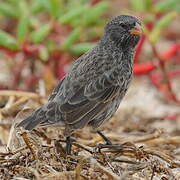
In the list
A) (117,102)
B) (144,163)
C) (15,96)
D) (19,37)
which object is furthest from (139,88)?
(144,163)

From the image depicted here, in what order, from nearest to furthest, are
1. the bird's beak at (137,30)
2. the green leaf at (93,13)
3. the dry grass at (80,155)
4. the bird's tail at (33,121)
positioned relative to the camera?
the dry grass at (80,155) → the bird's tail at (33,121) → the bird's beak at (137,30) → the green leaf at (93,13)

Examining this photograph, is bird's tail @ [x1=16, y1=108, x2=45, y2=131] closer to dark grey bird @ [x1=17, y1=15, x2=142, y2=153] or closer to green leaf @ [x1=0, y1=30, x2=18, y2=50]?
dark grey bird @ [x1=17, y1=15, x2=142, y2=153]

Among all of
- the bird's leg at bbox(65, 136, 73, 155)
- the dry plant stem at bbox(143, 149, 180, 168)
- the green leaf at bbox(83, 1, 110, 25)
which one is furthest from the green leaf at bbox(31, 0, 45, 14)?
the dry plant stem at bbox(143, 149, 180, 168)

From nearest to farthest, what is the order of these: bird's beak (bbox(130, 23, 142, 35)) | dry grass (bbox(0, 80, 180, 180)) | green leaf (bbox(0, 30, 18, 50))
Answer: dry grass (bbox(0, 80, 180, 180)) → bird's beak (bbox(130, 23, 142, 35)) → green leaf (bbox(0, 30, 18, 50))

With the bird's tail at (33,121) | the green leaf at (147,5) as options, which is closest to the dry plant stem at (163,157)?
the bird's tail at (33,121)

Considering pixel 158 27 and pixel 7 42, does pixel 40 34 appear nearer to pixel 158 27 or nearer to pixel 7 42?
pixel 7 42

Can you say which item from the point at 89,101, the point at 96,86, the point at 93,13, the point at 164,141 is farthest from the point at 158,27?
the point at 89,101

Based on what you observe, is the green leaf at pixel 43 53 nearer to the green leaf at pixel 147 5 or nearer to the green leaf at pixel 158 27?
the green leaf at pixel 158 27

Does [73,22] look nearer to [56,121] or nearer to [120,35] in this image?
[120,35]
